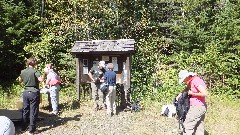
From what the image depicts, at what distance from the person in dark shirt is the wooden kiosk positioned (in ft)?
3.05

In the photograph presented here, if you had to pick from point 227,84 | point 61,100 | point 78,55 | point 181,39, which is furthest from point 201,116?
point 181,39

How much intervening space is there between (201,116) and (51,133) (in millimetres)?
3862

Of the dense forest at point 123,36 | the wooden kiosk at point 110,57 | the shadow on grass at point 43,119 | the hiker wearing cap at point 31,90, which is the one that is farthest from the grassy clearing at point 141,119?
the dense forest at point 123,36

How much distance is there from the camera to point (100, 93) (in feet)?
32.4

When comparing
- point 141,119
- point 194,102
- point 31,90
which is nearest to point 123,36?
point 141,119

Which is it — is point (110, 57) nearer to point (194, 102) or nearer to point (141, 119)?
point (141, 119)

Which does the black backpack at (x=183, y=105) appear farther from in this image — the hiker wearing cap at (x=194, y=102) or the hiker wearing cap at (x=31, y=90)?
the hiker wearing cap at (x=31, y=90)

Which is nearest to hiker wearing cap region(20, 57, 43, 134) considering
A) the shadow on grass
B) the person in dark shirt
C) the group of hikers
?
the group of hikers

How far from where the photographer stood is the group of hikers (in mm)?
5910

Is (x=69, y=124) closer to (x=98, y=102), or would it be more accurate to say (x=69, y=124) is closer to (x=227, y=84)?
(x=98, y=102)

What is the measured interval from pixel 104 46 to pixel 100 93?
6.14 feet

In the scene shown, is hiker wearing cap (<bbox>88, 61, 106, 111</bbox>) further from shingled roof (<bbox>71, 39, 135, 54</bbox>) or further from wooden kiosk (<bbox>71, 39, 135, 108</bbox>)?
shingled roof (<bbox>71, 39, 135, 54</bbox>)

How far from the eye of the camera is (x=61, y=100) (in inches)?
462

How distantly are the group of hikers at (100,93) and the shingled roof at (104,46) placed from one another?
717 mm
